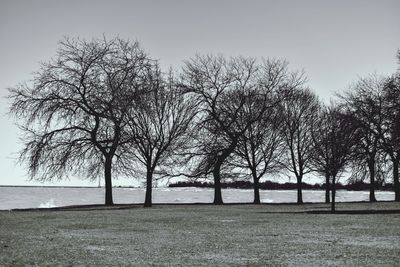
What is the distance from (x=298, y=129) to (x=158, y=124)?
682 inches

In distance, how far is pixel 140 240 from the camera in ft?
58.6

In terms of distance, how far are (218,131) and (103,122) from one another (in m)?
11.4

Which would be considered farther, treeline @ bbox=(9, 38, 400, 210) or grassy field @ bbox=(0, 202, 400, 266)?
treeline @ bbox=(9, 38, 400, 210)

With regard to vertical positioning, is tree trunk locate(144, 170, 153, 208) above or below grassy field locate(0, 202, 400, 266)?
above

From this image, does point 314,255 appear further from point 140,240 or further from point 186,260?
point 140,240

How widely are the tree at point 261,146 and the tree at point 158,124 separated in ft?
24.3

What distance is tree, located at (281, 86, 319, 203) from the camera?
55.9 metres

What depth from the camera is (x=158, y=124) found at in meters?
46.4

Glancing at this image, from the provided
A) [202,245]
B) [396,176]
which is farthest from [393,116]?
[202,245]

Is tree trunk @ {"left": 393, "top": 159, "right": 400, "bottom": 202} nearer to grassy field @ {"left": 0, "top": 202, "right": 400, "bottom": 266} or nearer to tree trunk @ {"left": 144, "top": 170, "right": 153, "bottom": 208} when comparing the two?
tree trunk @ {"left": 144, "top": 170, "right": 153, "bottom": 208}

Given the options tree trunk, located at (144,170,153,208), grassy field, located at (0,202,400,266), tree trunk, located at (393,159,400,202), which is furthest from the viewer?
tree trunk, located at (393,159,400,202)

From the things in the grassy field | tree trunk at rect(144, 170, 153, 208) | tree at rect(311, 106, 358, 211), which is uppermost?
tree at rect(311, 106, 358, 211)

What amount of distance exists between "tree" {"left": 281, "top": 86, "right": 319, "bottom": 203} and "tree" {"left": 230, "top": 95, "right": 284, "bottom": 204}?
117 centimetres

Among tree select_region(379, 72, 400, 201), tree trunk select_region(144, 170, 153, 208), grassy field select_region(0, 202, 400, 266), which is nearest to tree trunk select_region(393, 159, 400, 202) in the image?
tree select_region(379, 72, 400, 201)
